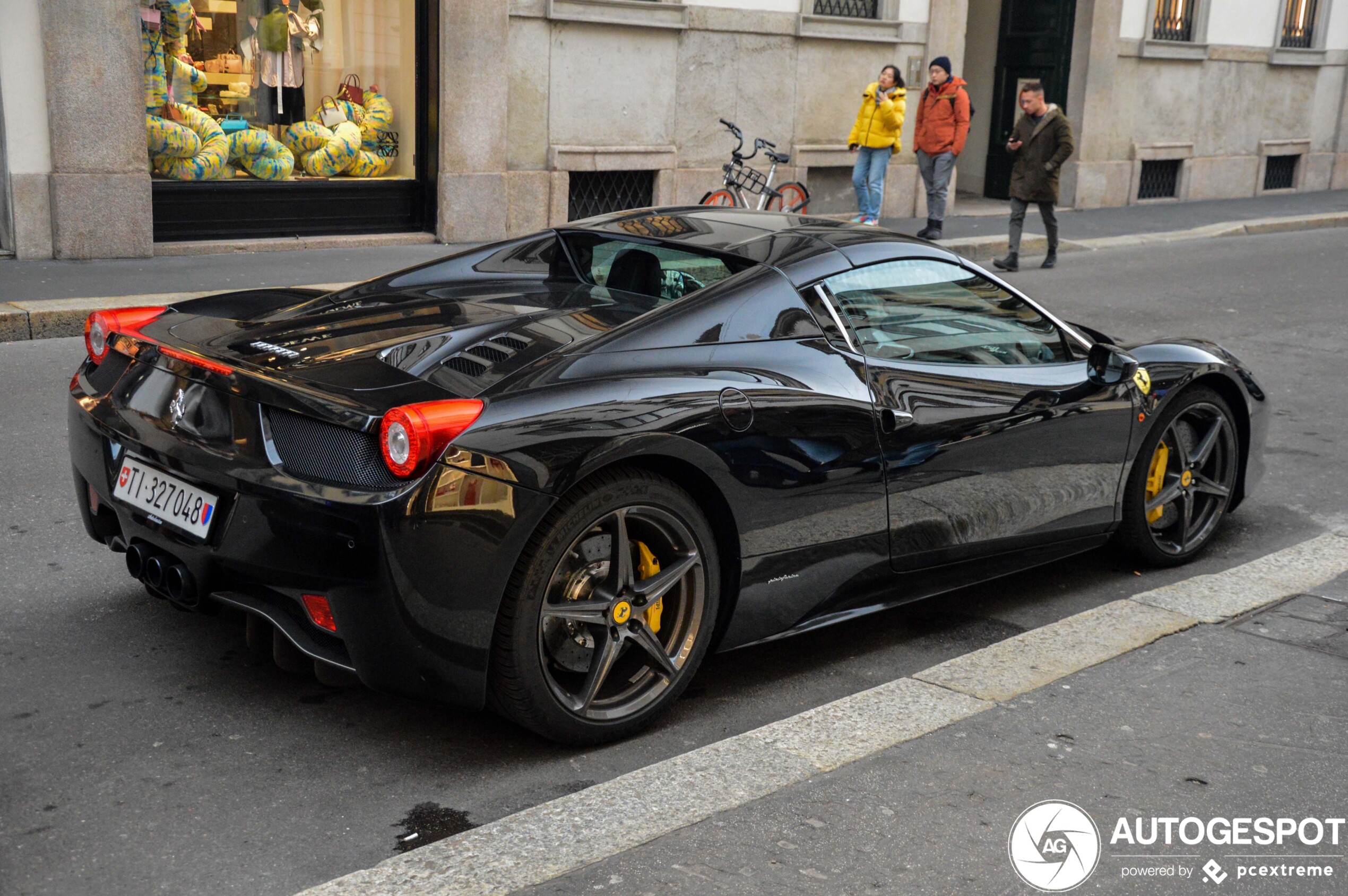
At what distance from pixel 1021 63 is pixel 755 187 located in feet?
24.4

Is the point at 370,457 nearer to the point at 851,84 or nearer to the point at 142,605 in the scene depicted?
the point at 142,605

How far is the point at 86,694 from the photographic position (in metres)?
3.73

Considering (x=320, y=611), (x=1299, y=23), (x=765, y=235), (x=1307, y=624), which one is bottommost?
(x=1307, y=624)

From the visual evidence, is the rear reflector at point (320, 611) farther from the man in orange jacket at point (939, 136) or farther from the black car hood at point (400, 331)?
the man in orange jacket at point (939, 136)

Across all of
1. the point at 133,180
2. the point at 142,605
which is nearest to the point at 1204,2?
the point at 133,180

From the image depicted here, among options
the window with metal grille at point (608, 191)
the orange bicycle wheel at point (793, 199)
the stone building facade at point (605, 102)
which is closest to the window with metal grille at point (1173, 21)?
the stone building facade at point (605, 102)

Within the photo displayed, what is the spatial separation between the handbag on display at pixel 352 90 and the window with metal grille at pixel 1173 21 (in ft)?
38.9

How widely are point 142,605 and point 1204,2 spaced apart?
19846 mm

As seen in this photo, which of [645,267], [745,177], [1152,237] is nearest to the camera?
[645,267]

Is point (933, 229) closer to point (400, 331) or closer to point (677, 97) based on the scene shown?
point (677, 97)

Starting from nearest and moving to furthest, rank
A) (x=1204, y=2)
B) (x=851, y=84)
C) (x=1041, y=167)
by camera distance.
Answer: (x=1041, y=167) < (x=851, y=84) < (x=1204, y=2)

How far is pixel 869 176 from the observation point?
1480 centimetres

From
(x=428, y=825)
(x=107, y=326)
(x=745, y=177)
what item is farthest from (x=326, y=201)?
(x=428, y=825)

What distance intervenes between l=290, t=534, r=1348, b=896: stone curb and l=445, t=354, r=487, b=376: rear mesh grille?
40.2 inches
